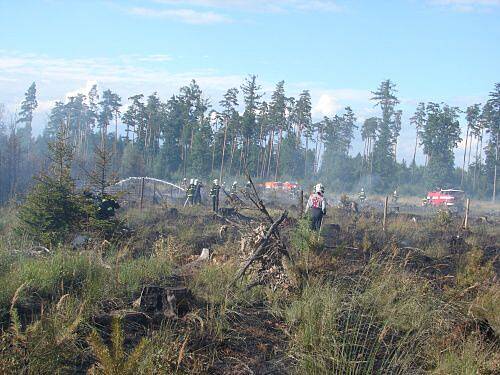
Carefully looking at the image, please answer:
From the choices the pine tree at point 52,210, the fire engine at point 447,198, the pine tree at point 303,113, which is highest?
the pine tree at point 303,113

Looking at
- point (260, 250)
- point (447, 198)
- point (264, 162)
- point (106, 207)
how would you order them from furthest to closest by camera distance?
point (264, 162)
point (447, 198)
point (106, 207)
point (260, 250)

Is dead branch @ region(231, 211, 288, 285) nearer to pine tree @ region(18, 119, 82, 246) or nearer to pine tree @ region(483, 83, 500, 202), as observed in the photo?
pine tree @ region(18, 119, 82, 246)

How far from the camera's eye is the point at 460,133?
6588 centimetres

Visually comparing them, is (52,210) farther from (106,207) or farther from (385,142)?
(385,142)

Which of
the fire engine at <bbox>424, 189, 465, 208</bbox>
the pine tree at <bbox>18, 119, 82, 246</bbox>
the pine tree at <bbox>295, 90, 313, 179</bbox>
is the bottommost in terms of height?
the fire engine at <bbox>424, 189, 465, 208</bbox>

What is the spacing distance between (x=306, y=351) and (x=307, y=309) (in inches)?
34.5

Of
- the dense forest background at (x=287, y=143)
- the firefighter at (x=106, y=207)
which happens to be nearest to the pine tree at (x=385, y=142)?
the dense forest background at (x=287, y=143)

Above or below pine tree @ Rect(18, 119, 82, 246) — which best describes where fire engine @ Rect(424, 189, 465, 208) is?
below

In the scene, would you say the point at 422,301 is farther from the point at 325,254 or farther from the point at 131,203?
the point at 131,203

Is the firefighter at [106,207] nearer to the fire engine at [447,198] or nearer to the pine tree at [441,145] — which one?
the fire engine at [447,198]

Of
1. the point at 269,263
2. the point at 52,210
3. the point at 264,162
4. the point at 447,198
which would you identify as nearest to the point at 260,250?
the point at 269,263

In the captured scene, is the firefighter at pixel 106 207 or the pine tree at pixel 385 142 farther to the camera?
the pine tree at pixel 385 142

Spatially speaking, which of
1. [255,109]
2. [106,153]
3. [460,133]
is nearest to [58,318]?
[106,153]

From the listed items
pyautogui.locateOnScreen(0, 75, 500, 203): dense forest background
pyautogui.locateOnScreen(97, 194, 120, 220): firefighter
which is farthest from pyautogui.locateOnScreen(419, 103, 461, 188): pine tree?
pyautogui.locateOnScreen(97, 194, 120, 220): firefighter
